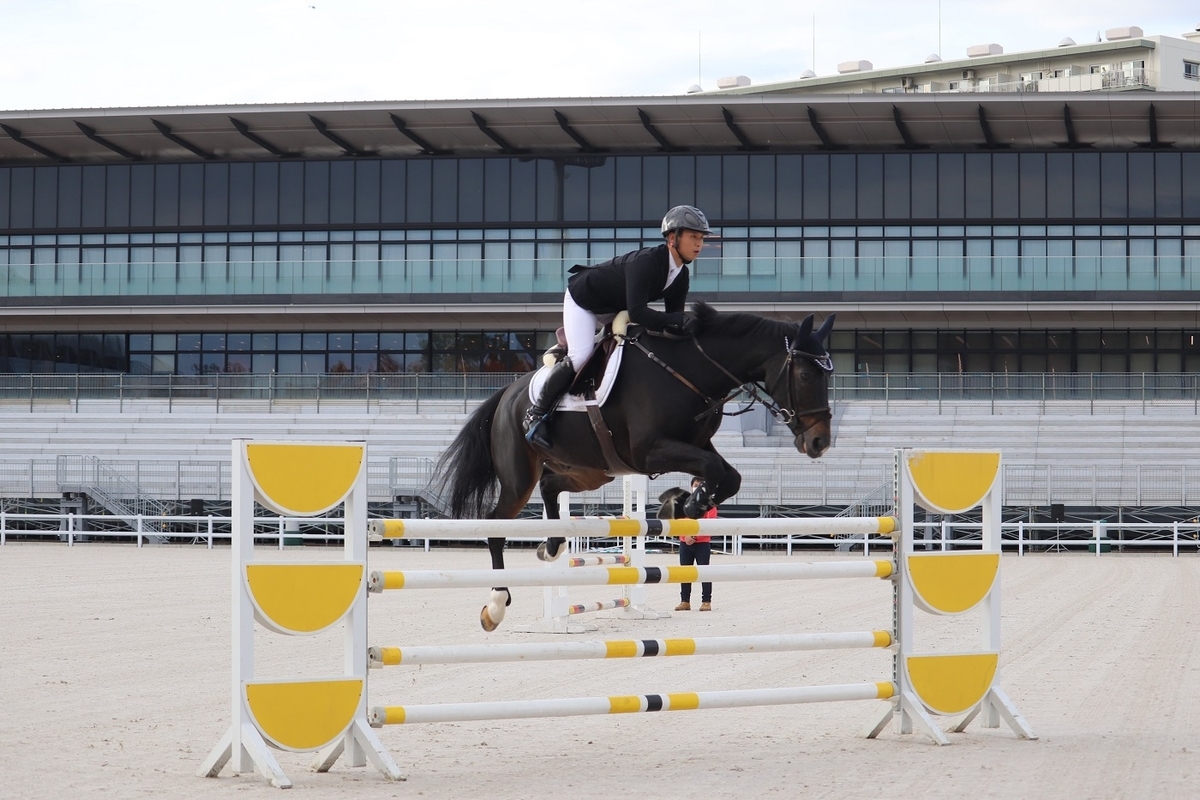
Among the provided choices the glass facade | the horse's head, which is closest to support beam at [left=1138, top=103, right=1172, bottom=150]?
the glass facade

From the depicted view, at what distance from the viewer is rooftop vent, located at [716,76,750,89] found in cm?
10164

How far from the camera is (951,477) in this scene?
7.75 m

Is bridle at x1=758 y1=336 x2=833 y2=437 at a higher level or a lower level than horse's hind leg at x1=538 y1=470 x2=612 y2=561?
higher

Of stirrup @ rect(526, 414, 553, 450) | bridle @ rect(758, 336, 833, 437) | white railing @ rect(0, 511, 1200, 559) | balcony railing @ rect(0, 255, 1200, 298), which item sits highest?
balcony railing @ rect(0, 255, 1200, 298)

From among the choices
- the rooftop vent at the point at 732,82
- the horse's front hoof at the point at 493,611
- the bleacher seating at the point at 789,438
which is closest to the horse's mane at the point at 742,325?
the horse's front hoof at the point at 493,611

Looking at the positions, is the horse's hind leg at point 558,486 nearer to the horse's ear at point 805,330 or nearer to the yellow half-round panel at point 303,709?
the horse's ear at point 805,330

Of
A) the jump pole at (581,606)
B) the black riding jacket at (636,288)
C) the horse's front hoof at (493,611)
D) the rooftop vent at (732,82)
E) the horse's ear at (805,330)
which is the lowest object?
the jump pole at (581,606)

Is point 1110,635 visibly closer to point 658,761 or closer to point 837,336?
point 658,761

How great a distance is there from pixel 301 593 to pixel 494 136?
3635cm

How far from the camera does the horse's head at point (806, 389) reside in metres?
7.60

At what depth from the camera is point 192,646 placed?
12.1 m

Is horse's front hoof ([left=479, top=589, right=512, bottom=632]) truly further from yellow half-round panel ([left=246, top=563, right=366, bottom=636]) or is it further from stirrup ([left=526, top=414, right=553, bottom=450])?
yellow half-round panel ([left=246, top=563, right=366, bottom=636])

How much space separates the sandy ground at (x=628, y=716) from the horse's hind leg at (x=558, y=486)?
0.95 meters

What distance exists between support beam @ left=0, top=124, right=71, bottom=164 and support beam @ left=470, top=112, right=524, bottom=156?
1429cm
